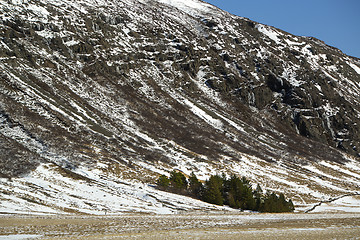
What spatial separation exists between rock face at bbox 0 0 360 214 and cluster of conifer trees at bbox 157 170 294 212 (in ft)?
21.9

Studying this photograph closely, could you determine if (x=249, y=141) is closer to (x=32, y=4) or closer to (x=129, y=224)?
(x=129, y=224)

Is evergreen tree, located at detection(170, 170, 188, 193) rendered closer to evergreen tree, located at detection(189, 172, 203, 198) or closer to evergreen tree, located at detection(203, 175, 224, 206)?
evergreen tree, located at detection(189, 172, 203, 198)

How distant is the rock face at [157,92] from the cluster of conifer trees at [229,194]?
6.66m

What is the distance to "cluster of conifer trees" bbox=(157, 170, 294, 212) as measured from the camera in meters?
42.1

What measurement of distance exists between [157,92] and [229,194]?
64.0 meters

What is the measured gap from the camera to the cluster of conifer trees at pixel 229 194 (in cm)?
4212

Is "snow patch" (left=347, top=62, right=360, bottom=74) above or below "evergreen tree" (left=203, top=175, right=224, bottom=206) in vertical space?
above

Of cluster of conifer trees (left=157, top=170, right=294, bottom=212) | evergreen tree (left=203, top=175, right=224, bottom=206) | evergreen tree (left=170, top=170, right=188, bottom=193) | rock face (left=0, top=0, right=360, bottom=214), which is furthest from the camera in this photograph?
rock face (left=0, top=0, right=360, bottom=214)

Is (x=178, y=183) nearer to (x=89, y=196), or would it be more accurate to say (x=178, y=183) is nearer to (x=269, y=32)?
(x=89, y=196)

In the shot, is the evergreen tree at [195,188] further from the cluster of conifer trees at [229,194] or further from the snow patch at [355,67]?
the snow patch at [355,67]

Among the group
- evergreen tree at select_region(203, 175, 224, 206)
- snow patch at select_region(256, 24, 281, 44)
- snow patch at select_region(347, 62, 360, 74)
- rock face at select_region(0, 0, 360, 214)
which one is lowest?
evergreen tree at select_region(203, 175, 224, 206)

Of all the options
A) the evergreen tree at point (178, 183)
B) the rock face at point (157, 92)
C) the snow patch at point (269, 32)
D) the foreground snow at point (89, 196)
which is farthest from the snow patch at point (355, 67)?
the evergreen tree at point (178, 183)

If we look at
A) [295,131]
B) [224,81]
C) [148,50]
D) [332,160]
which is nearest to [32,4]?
[148,50]

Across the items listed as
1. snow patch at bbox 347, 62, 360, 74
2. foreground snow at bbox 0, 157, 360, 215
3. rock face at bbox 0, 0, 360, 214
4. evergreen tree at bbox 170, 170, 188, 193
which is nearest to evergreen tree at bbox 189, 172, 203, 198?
evergreen tree at bbox 170, 170, 188, 193
